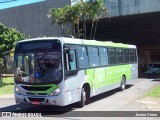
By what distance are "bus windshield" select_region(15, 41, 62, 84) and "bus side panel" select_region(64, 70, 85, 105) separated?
586mm

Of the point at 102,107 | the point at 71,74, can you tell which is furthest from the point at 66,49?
the point at 102,107

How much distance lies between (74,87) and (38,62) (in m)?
1.75

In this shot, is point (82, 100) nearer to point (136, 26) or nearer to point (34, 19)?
point (34, 19)

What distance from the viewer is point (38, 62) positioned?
12969 mm

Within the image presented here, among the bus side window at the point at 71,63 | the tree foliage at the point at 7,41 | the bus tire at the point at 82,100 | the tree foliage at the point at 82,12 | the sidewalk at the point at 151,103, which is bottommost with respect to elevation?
the sidewalk at the point at 151,103

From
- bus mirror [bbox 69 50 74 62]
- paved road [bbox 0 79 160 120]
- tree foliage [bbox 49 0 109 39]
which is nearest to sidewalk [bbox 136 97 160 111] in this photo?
paved road [bbox 0 79 160 120]

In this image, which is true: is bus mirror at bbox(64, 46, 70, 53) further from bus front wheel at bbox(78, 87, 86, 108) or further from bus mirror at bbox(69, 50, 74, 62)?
bus front wheel at bbox(78, 87, 86, 108)

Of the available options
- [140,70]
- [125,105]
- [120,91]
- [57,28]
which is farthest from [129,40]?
[125,105]

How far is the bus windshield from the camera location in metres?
12.7

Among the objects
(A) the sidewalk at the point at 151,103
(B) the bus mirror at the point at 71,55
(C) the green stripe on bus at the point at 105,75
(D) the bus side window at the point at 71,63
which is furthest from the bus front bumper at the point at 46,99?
(A) the sidewalk at the point at 151,103

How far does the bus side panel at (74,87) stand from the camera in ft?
42.2

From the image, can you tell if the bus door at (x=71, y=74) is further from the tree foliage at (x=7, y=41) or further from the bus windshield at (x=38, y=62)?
the tree foliage at (x=7, y=41)

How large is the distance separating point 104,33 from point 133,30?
160 inches

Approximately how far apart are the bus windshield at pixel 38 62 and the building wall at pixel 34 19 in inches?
912
